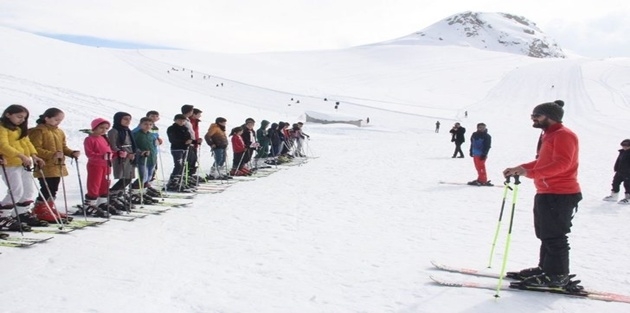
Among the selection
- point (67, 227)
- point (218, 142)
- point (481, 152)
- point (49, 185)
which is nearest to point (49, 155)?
point (49, 185)

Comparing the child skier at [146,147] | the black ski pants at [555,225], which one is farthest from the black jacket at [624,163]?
the child skier at [146,147]

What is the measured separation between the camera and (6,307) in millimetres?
4223

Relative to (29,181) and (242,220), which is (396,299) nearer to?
(242,220)

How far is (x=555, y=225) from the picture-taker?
5.02m

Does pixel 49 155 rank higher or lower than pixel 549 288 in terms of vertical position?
higher

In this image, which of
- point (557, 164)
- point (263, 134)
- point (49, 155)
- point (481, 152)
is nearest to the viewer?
point (557, 164)

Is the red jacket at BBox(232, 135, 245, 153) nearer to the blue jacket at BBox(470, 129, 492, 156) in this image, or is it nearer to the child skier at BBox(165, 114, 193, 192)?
the child skier at BBox(165, 114, 193, 192)

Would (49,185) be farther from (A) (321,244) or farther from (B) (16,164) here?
(A) (321,244)

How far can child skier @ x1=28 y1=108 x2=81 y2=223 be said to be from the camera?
6.99 metres

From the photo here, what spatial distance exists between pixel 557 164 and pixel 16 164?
627 centimetres

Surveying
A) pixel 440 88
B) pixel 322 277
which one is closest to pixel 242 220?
pixel 322 277

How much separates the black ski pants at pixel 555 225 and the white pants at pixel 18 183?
6177 mm

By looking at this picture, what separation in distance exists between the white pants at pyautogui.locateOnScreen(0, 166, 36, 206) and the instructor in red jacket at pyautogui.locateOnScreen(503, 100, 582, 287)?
Result: 5.83 metres

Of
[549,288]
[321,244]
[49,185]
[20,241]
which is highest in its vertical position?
[49,185]
